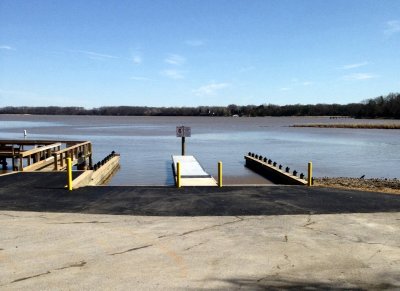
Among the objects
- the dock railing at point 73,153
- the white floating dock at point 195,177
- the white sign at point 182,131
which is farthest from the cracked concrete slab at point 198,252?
A: the white sign at point 182,131

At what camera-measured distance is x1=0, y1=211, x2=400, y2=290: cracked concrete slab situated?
248 inches

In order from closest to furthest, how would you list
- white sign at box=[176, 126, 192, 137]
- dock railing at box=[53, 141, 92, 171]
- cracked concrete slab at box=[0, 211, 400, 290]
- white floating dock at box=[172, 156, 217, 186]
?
cracked concrete slab at box=[0, 211, 400, 290]
white floating dock at box=[172, 156, 217, 186]
dock railing at box=[53, 141, 92, 171]
white sign at box=[176, 126, 192, 137]

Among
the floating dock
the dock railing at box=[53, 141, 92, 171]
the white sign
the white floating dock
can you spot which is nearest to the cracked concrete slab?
the white floating dock

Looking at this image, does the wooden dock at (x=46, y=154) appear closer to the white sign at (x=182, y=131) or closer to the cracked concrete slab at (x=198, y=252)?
the white sign at (x=182, y=131)

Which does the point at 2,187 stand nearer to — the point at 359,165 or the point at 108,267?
the point at 108,267

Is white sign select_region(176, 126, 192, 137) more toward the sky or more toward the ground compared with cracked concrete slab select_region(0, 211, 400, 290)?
more toward the sky

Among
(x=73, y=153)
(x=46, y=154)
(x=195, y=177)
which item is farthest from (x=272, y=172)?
(x=46, y=154)

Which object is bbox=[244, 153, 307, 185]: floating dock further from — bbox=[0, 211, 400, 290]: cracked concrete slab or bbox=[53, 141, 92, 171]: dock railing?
bbox=[53, 141, 92, 171]: dock railing

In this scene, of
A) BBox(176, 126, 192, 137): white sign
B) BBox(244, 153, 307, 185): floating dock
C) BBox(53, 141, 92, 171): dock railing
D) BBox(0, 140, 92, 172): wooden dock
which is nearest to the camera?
BBox(244, 153, 307, 185): floating dock

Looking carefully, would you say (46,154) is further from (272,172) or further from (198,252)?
(198,252)

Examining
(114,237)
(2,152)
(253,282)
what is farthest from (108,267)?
(2,152)

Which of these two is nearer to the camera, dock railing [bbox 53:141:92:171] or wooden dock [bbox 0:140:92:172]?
wooden dock [bbox 0:140:92:172]

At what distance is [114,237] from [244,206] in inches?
175

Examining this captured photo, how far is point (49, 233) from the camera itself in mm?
8797
